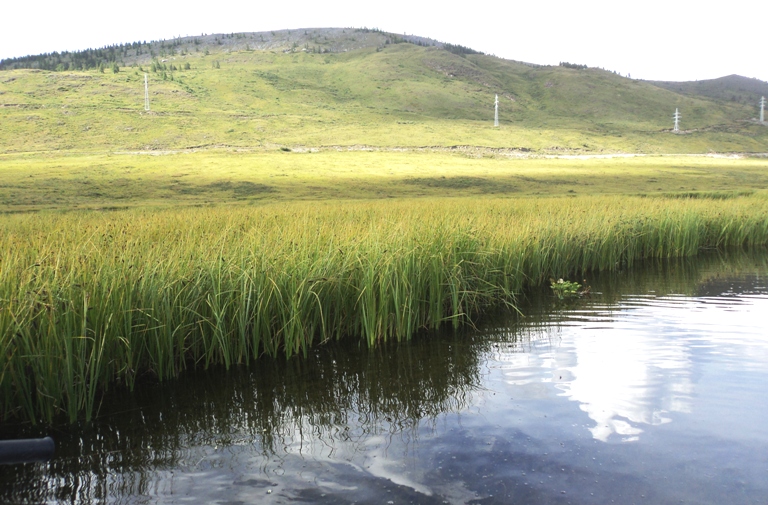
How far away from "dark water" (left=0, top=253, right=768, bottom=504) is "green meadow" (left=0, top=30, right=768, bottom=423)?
0.45 metres

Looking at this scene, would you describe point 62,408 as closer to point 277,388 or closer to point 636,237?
point 277,388

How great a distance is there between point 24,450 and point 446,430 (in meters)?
3.43

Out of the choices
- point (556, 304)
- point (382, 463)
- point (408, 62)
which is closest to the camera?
point (382, 463)

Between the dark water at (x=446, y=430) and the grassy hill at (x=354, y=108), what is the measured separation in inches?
1843

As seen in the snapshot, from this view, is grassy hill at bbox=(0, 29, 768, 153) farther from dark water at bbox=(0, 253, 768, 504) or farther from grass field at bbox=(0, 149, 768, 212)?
dark water at bbox=(0, 253, 768, 504)

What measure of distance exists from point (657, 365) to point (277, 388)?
3.86 meters

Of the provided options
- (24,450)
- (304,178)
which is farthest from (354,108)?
(24,450)

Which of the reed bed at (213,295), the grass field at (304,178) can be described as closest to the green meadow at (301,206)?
the reed bed at (213,295)

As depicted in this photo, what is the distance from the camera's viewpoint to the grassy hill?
54.9 meters

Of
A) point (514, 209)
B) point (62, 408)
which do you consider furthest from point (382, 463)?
point (514, 209)

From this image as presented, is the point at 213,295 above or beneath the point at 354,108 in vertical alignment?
beneath

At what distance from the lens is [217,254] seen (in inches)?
245

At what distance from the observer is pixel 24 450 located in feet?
5.05

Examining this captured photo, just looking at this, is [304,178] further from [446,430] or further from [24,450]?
[24,450]
